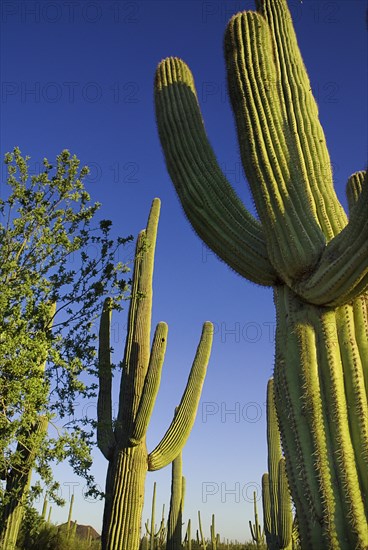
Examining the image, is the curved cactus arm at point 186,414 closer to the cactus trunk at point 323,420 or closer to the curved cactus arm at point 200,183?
the curved cactus arm at point 200,183

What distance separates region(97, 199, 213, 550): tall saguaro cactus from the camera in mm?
6363

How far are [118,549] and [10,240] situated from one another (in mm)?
3858

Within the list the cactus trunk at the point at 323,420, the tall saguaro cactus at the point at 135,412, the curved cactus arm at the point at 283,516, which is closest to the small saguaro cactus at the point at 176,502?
the curved cactus arm at the point at 283,516

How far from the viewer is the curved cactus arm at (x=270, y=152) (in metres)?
3.62

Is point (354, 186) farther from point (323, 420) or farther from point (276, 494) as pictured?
point (276, 494)

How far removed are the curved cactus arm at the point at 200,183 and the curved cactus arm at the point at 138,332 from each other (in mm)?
2811

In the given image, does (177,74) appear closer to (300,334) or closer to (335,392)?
(300,334)

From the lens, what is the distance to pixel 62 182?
6785 mm

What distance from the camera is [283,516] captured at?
416 inches

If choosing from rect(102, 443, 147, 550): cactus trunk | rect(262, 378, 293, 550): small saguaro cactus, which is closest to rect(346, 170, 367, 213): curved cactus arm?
rect(102, 443, 147, 550): cactus trunk

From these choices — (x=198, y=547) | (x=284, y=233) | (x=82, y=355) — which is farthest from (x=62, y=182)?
(x=198, y=547)

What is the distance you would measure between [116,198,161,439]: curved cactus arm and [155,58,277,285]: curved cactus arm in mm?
2811

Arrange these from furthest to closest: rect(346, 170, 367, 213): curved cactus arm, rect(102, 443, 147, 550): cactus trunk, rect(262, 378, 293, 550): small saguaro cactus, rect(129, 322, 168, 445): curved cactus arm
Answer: rect(262, 378, 293, 550): small saguaro cactus, rect(129, 322, 168, 445): curved cactus arm, rect(102, 443, 147, 550): cactus trunk, rect(346, 170, 367, 213): curved cactus arm

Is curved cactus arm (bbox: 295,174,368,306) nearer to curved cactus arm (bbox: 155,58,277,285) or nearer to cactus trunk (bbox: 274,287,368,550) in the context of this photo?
cactus trunk (bbox: 274,287,368,550)
